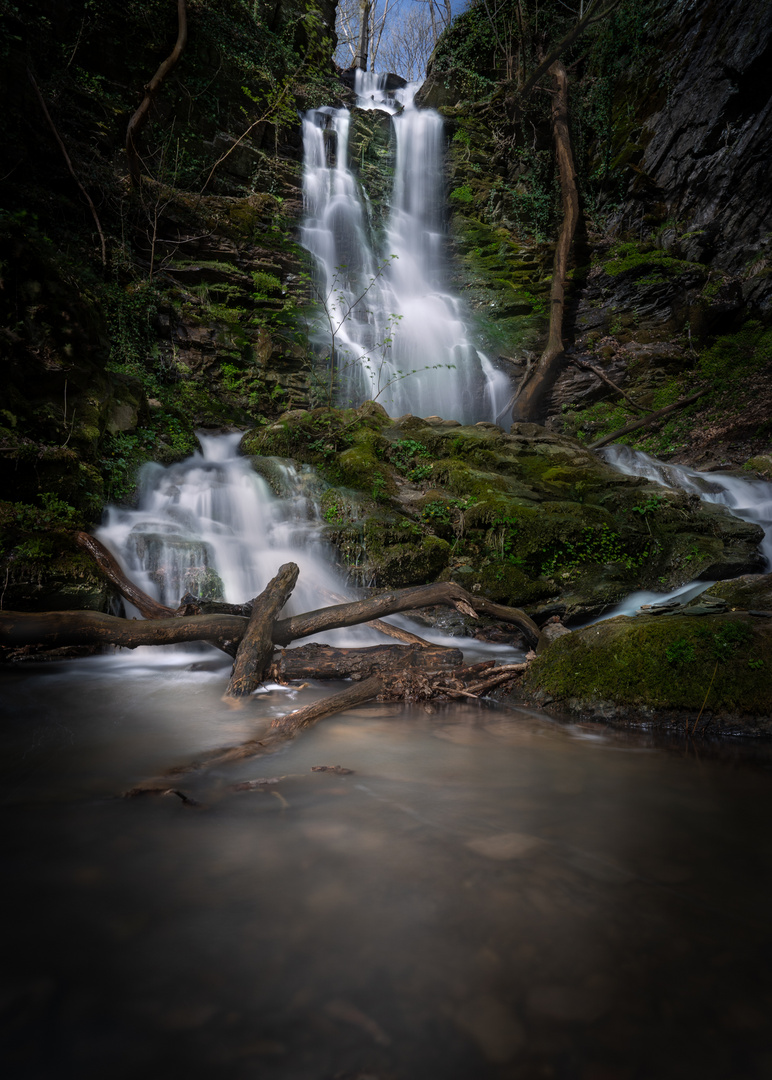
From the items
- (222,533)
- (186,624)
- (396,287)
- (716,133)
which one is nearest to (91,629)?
(186,624)

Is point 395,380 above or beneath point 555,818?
above

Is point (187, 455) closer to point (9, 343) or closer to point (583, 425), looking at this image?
point (9, 343)

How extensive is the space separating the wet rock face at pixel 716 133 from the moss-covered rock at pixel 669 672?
1427 centimetres

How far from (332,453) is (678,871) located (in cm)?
836

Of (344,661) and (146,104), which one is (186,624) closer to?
(344,661)

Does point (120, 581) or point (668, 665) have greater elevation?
point (120, 581)

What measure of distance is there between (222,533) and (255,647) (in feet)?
12.5

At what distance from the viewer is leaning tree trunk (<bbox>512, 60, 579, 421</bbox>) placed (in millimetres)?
14453

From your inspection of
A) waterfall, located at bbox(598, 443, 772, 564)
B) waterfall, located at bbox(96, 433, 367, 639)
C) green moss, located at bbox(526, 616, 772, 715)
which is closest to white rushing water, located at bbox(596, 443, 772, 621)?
waterfall, located at bbox(598, 443, 772, 564)

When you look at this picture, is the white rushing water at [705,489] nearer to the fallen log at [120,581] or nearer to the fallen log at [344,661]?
the fallen log at [344,661]

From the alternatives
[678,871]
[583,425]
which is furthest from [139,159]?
[678,871]

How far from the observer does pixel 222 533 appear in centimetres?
755

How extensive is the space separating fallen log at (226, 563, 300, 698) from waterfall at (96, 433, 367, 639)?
225 centimetres

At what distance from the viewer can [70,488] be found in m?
5.98
